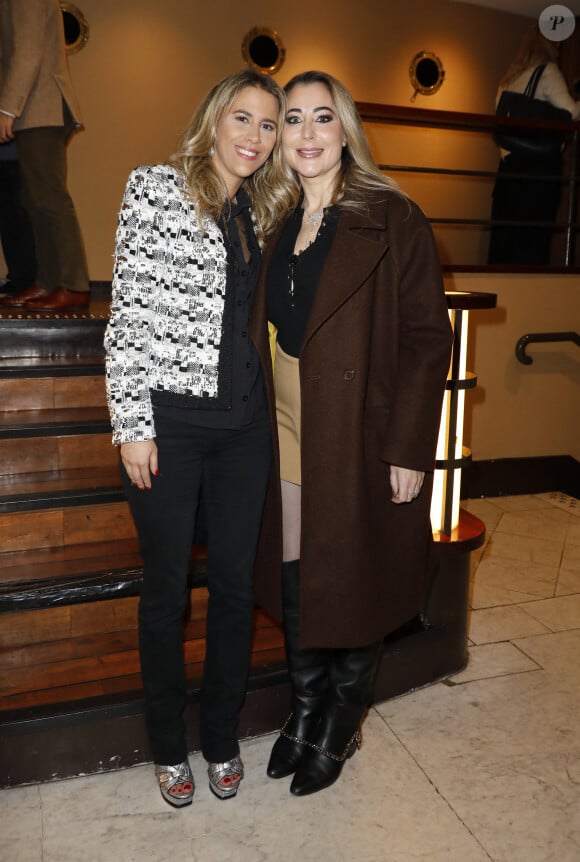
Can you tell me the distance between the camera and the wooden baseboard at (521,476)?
484cm

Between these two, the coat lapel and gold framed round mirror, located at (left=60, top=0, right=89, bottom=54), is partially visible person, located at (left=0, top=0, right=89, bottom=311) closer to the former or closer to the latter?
gold framed round mirror, located at (left=60, top=0, right=89, bottom=54)

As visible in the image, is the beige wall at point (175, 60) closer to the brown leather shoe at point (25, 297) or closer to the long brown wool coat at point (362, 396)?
the brown leather shoe at point (25, 297)

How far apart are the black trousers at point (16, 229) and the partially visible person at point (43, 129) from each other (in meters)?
0.61

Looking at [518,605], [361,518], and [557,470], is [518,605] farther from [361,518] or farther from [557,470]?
[557,470]

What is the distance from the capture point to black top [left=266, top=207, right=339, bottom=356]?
1.90 metres

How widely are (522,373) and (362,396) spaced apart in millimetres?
3262

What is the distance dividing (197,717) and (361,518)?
2.62ft

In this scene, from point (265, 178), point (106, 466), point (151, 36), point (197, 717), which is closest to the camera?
point (265, 178)

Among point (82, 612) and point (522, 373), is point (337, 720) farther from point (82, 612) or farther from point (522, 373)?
point (522, 373)

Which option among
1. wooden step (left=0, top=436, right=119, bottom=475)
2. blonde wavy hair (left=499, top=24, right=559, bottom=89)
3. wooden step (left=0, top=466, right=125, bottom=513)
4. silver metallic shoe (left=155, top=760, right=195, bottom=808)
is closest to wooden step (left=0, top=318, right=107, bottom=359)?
wooden step (left=0, top=436, right=119, bottom=475)

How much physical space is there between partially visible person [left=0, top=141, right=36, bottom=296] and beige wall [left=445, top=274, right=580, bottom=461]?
2.44 metres

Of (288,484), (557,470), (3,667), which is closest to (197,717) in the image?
(3,667)

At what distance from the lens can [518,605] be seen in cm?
330

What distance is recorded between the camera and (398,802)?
6.85 feet
